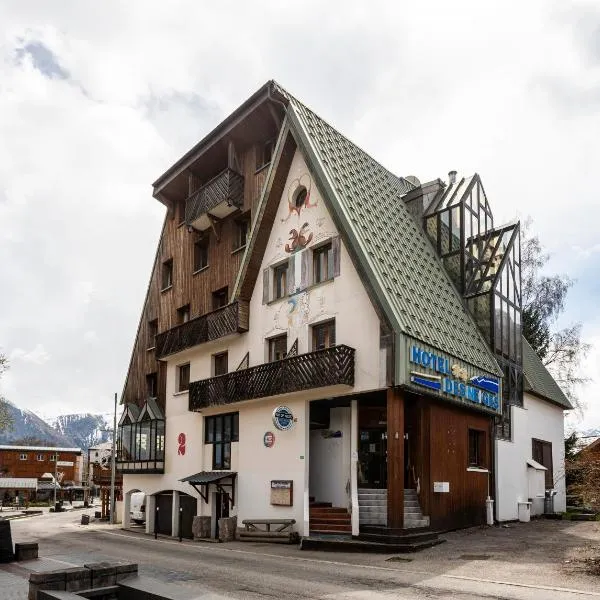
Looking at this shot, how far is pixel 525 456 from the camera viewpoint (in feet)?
104

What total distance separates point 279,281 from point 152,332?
12823mm

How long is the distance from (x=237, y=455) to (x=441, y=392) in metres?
9.52

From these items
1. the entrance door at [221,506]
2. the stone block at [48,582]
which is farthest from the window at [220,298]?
the stone block at [48,582]

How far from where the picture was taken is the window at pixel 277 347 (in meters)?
28.2

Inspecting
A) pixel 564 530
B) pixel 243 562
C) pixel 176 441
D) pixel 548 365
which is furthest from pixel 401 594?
pixel 548 365

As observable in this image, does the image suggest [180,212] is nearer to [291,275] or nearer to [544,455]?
[291,275]

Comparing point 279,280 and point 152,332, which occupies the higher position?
point 279,280

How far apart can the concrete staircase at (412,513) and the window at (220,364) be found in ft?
36.1

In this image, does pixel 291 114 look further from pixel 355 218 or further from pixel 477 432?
pixel 477 432

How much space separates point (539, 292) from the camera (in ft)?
145

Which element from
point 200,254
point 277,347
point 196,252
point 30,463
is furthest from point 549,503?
point 30,463

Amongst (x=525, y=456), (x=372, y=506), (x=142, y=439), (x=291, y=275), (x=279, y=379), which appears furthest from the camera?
(x=142, y=439)

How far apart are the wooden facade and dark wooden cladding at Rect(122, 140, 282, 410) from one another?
274 feet

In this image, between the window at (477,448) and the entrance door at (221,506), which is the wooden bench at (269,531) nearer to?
the entrance door at (221,506)
